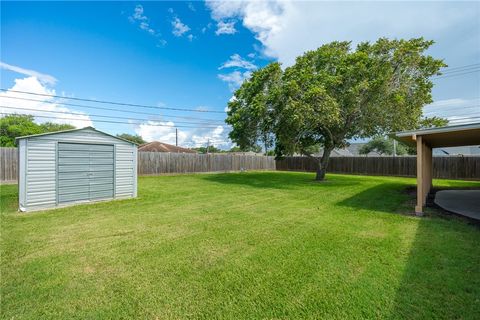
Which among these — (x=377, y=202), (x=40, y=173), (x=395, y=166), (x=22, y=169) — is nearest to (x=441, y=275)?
(x=377, y=202)

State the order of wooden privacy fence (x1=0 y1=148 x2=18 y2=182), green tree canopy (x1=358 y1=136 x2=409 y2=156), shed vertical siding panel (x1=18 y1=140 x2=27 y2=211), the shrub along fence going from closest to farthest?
1. shed vertical siding panel (x1=18 y1=140 x2=27 y2=211)
2. wooden privacy fence (x1=0 y1=148 x2=18 y2=182)
3. the shrub along fence
4. green tree canopy (x1=358 y1=136 x2=409 y2=156)

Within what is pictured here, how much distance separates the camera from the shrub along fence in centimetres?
1448

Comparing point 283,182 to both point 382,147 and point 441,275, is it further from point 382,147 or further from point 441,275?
point 382,147

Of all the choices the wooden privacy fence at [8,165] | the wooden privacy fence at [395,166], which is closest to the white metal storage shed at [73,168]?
the wooden privacy fence at [8,165]

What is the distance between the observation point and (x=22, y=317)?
207 centimetres

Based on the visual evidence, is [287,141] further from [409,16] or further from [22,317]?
[22,317]

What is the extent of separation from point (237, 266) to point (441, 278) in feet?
7.89

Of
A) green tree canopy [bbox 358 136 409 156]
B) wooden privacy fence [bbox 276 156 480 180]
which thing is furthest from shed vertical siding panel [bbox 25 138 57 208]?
green tree canopy [bbox 358 136 409 156]

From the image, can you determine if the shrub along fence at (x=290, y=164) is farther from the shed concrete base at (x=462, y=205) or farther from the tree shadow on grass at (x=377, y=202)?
the tree shadow on grass at (x=377, y=202)

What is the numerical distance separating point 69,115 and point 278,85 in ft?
65.6

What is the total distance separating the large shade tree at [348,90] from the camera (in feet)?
34.3

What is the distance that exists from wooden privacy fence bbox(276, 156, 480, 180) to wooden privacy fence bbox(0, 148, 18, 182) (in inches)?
610

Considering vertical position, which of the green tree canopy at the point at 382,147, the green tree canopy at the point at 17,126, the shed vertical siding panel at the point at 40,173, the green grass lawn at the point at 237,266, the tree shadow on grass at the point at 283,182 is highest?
the green tree canopy at the point at 17,126

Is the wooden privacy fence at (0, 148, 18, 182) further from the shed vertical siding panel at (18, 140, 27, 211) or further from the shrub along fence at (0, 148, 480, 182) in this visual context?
the shed vertical siding panel at (18, 140, 27, 211)
